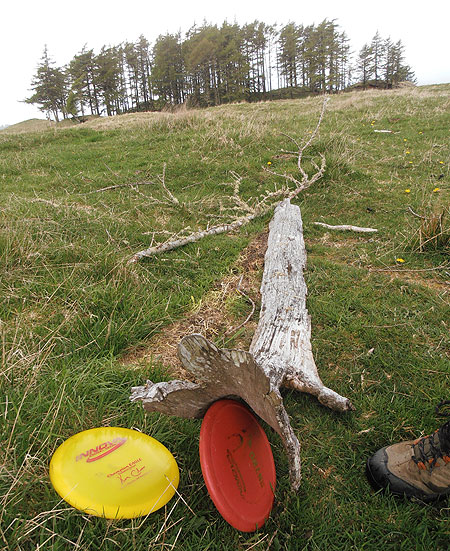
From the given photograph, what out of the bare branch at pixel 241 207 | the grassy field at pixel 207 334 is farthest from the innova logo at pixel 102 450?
the bare branch at pixel 241 207

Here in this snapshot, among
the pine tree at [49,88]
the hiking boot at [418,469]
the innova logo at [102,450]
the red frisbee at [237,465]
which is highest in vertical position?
the pine tree at [49,88]

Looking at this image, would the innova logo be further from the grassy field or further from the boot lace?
the boot lace

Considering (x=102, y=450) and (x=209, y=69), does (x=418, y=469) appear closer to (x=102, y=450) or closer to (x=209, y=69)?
(x=102, y=450)

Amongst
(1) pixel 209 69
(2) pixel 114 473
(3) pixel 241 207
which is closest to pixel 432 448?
(2) pixel 114 473

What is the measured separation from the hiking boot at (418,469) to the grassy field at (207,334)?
7 cm

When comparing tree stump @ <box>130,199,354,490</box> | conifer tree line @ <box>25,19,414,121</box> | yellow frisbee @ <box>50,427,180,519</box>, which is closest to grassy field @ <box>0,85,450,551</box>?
yellow frisbee @ <box>50,427,180,519</box>

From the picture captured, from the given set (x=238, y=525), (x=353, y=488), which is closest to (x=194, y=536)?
(x=238, y=525)

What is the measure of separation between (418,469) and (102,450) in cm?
157

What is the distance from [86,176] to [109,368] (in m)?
6.14

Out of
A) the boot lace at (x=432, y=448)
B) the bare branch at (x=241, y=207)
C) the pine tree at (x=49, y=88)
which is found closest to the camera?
the boot lace at (x=432, y=448)

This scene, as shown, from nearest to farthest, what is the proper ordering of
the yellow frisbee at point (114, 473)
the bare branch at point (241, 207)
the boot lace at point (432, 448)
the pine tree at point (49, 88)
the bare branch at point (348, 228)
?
the yellow frisbee at point (114, 473) < the boot lace at point (432, 448) < the bare branch at point (241, 207) < the bare branch at point (348, 228) < the pine tree at point (49, 88)

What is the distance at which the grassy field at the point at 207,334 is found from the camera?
140cm

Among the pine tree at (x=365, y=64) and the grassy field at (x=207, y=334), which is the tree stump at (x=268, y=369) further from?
the pine tree at (x=365, y=64)

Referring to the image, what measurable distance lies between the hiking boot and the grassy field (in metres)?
0.07
